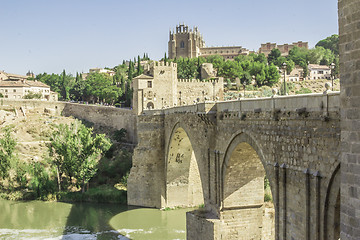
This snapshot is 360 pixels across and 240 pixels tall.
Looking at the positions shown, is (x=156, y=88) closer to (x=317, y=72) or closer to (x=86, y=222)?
(x=86, y=222)

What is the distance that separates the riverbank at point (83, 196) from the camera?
102 feet

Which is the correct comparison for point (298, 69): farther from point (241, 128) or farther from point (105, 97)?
point (241, 128)

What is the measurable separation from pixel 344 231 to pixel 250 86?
6069 cm

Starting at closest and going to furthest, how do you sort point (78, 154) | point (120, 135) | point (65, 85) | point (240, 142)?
1. point (240, 142)
2. point (78, 154)
3. point (120, 135)
4. point (65, 85)

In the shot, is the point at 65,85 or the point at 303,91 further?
the point at 65,85

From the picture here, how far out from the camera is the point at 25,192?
3316 cm

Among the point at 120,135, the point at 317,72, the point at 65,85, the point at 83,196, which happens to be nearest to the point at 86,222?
Result: the point at 83,196

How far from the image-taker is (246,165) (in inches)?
659

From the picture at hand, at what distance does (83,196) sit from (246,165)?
18608 mm

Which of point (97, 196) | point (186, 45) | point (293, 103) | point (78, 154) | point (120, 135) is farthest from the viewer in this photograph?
point (186, 45)

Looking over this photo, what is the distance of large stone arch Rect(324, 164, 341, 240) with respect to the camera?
947 cm

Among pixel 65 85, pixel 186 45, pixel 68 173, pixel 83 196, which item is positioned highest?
pixel 186 45

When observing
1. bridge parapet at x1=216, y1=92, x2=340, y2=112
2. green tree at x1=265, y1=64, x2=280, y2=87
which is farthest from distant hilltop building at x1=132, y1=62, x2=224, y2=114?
green tree at x1=265, y1=64, x2=280, y2=87

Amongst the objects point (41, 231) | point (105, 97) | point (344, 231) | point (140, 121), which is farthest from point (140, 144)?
point (105, 97)
